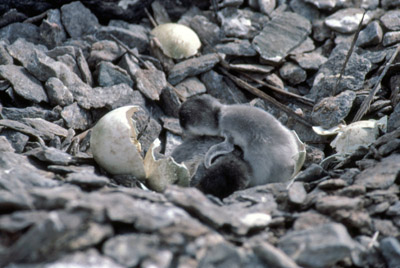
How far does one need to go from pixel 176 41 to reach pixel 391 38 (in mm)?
1925

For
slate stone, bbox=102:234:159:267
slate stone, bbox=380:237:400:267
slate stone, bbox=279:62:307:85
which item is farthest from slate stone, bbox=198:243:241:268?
slate stone, bbox=279:62:307:85

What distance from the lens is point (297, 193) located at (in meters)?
2.44

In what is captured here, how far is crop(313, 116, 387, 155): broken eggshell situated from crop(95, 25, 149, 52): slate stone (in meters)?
1.99

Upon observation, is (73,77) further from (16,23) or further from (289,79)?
(289,79)

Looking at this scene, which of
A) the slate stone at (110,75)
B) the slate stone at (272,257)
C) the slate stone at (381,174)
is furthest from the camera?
the slate stone at (110,75)

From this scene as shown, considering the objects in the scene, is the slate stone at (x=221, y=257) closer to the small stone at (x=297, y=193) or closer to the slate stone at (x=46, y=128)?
the small stone at (x=297, y=193)

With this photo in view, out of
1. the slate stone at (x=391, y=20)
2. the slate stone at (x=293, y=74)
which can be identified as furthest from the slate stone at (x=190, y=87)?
the slate stone at (x=391, y=20)

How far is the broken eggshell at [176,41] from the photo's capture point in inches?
171

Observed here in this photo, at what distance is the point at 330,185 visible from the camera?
248 cm

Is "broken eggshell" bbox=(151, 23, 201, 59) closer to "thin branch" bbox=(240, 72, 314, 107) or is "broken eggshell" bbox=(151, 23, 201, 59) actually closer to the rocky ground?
the rocky ground

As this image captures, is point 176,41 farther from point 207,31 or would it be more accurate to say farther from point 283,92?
point 283,92

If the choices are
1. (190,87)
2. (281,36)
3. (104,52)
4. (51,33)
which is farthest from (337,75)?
(51,33)

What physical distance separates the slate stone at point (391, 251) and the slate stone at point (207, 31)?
2.93 metres

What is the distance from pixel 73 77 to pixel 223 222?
228 cm
